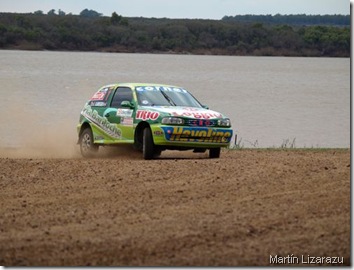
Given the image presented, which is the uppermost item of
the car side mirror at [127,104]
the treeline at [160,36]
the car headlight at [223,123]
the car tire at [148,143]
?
the car side mirror at [127,104]

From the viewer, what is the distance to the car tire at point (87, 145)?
2033 cm

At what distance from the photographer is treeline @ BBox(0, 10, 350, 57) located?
79625 mm

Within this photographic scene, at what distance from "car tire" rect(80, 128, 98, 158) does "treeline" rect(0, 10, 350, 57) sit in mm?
53237

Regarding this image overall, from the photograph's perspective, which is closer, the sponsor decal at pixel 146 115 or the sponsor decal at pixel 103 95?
the sponsor decal at pixel 146 115

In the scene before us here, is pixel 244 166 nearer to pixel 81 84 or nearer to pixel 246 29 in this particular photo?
pixel 81 84

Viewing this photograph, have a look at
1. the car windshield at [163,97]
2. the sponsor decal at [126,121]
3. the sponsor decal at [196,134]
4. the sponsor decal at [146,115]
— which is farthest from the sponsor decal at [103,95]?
the sponsor decal at [196,134]

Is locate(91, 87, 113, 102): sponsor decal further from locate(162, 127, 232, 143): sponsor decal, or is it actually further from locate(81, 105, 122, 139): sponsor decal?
locate(162, 127, 232, 143): sponsor decal

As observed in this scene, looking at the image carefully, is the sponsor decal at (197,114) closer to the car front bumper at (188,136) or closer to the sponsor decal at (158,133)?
the car front bumper at (188,136)

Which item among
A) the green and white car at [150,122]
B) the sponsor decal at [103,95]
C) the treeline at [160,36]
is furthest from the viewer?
the treeline at [160,36]

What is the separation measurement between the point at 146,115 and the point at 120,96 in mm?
1333

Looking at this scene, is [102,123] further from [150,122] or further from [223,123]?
[223,123]

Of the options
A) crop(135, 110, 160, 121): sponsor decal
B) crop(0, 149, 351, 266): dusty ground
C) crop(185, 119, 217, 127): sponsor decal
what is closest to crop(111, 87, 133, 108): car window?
crop(135, 110, 160, 121): sponsor decal

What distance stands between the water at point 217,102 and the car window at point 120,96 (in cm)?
312

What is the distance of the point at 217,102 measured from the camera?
50.8 m
